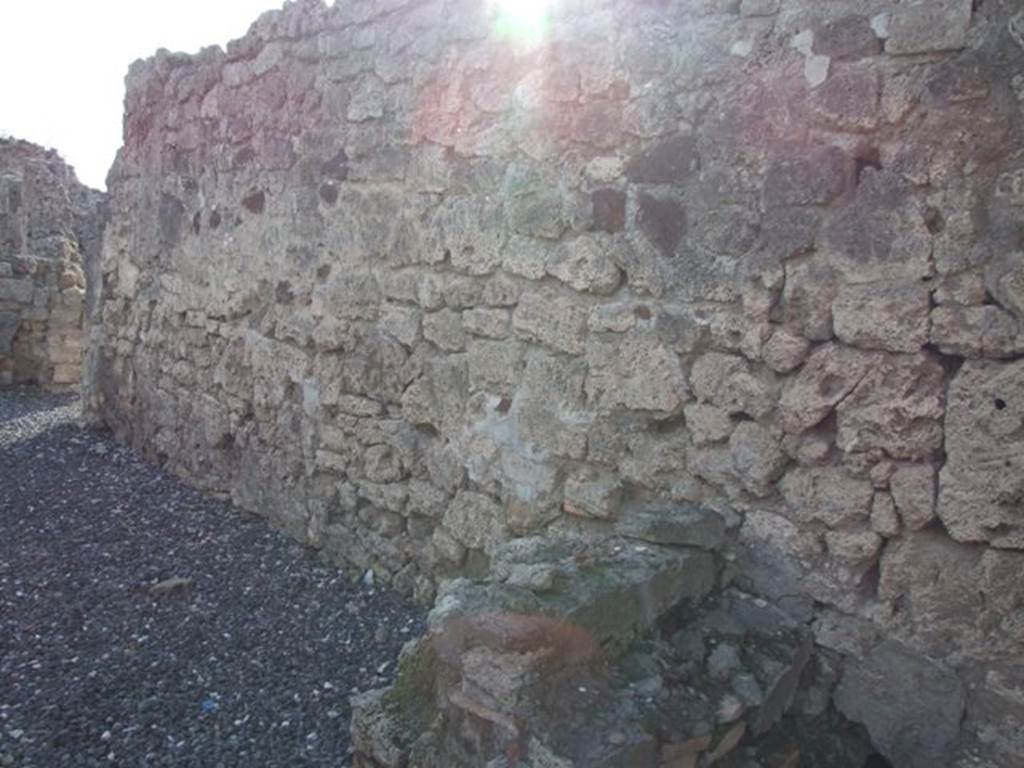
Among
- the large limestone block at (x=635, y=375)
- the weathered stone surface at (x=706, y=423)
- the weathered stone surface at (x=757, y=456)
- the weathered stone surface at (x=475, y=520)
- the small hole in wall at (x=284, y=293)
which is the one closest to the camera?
the weathered stone surface at (x=757, y=456)

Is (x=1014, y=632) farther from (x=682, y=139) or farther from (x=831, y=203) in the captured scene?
(x=682, y=139)

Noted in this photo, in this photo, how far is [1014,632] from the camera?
2.37m

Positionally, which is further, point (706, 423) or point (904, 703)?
point (706, 423)

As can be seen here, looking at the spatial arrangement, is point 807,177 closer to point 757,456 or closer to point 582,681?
point 757,456

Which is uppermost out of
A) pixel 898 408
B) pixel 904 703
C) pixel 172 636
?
pixel 898 408

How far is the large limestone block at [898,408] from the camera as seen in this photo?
2.45 meters

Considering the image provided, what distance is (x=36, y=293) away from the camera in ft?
30.7

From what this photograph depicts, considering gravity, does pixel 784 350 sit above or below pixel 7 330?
above

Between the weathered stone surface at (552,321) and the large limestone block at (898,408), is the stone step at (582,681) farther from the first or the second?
the weathered stone surface at (552,321)

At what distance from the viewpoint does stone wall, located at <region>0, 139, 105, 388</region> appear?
9.20 m

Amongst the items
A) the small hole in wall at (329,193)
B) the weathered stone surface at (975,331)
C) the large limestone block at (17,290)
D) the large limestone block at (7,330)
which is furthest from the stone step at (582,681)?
the large limestone block at (17,290)

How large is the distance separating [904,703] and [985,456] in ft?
2.24

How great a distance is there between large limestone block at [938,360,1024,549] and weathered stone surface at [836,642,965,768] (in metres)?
0.38

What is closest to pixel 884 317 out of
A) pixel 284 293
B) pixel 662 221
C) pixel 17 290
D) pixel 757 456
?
pixel 757 456
